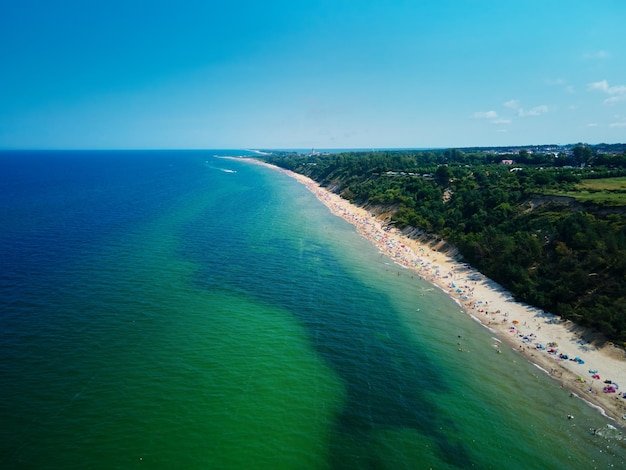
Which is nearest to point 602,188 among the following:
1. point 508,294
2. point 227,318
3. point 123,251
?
point 508,294

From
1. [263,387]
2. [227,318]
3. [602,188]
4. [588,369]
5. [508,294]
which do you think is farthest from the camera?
[602,188]

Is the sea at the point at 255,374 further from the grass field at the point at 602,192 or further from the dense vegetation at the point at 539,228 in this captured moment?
the grass field at the point at 602,192

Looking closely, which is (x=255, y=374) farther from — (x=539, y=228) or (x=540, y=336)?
(x=539, y=228)

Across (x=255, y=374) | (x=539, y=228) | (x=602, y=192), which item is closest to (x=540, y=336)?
(x=539, y=228)

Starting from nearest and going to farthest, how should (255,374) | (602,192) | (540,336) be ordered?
(255,374)
(540,336)
(602,192)

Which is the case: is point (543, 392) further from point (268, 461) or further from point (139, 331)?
point (139, 331)

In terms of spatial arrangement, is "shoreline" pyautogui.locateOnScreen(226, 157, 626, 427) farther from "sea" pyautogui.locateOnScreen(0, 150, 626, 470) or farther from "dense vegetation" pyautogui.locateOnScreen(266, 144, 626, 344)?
"dense vegetation" pyautogui.locateOnScreen(266, 144, 626, 344)

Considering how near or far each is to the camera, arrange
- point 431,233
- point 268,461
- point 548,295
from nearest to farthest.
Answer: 1. point 268,461
2. point 548,295
3. point 431,233
